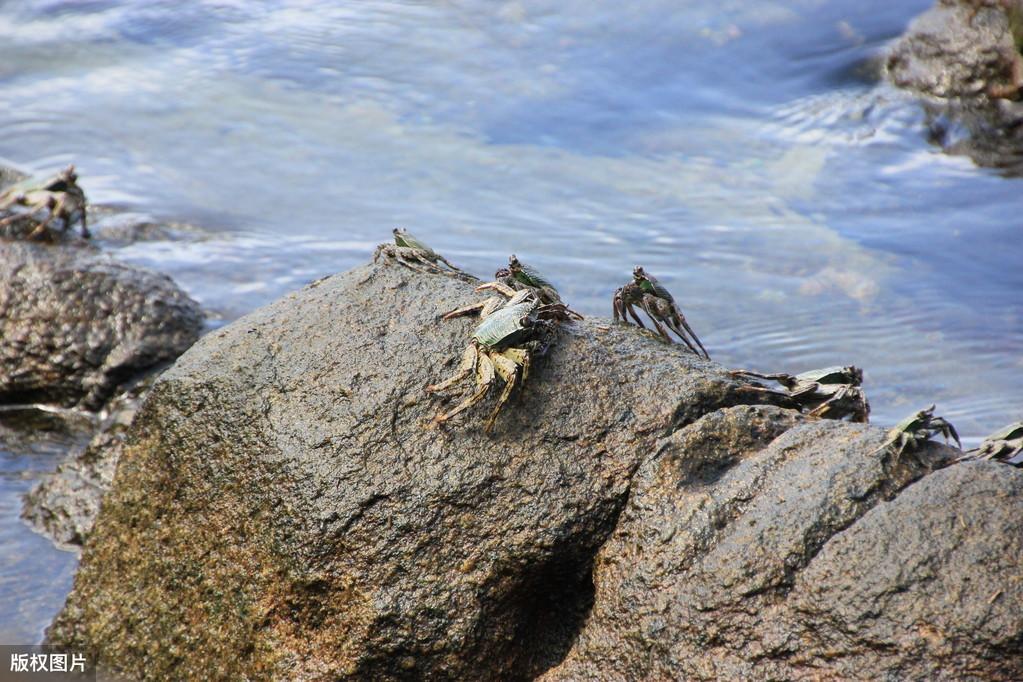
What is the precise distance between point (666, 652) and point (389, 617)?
2.61 feet

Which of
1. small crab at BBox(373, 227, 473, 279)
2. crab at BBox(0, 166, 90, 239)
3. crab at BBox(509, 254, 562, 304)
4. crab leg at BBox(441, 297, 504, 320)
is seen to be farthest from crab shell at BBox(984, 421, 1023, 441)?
crab at BBox(0, 166, 90, 239)

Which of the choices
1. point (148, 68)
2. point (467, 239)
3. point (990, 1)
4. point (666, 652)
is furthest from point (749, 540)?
point (148, 68)

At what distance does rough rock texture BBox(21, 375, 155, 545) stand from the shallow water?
12 centimetres

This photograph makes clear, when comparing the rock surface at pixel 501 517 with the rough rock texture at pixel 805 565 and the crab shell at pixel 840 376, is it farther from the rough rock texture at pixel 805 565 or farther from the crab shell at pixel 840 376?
the crab shell at pixel 840 376

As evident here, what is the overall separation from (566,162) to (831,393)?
6338 millimetres

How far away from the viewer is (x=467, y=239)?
830cm

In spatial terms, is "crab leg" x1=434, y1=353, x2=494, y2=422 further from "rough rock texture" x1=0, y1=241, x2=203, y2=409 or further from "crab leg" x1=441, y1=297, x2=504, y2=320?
"rough rock texture" x1=0, y1=241, x2=203, y2=409

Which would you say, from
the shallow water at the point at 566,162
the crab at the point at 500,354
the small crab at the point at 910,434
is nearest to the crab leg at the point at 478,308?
the crab at the point at 500,354

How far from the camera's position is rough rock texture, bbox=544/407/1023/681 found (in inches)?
102

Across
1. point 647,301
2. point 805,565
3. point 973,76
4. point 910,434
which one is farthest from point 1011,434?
point 973,76

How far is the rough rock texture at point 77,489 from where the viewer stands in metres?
4.99

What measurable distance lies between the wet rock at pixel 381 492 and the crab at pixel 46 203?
13.2ft

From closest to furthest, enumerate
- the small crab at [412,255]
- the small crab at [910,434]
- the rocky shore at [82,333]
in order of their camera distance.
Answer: the small crab at [910,434] < the small crab at [412,255] < the rocky shore at [82,333]

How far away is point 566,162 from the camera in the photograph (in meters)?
9.55
